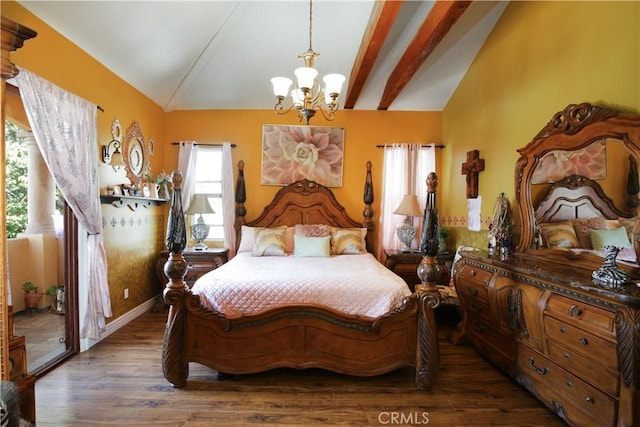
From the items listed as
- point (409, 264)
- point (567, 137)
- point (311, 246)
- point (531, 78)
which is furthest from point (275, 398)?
point (531, 78)

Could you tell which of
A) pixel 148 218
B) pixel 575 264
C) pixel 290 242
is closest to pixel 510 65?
pixel 575 264

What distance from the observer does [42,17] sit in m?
2.28

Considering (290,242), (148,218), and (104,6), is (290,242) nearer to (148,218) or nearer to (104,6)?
(148,218)

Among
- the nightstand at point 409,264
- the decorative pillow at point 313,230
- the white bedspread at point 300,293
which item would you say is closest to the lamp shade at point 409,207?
the nightstand at point 409,264

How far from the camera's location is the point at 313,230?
3.90 meters

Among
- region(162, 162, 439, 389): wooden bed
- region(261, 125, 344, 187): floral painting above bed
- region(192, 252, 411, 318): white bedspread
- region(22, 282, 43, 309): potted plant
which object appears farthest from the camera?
region(261, 125, 344, 187): floral painting above bed

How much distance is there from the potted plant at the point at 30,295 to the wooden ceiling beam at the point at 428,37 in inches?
197

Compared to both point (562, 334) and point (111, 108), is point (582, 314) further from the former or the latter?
point (111, 108)

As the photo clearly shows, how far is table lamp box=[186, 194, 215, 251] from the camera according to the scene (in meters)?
3.94

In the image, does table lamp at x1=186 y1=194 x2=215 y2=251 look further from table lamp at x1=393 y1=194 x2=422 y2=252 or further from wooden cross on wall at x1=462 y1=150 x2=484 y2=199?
wooden cross on wall at x1=462 y1=150 x2=484 y2=199

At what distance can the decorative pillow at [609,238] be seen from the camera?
1869 millimetres

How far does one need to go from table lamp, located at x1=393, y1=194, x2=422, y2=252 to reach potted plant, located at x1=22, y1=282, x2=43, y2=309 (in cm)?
458

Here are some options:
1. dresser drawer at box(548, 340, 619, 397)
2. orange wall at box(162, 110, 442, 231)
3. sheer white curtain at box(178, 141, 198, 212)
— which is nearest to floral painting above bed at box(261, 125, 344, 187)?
orange wall at box(162, 110, 442, 231)

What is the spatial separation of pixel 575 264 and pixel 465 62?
8.68ft
